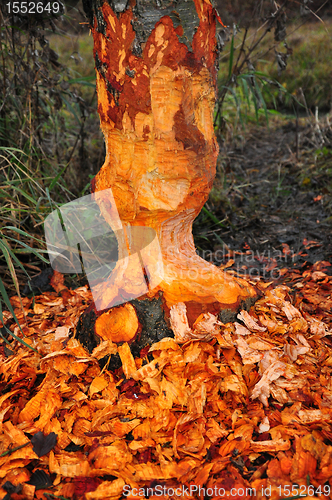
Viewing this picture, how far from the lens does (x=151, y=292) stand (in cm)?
123

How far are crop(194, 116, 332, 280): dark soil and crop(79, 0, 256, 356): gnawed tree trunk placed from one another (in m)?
0.72

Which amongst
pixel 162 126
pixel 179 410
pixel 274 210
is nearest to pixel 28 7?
pixel 162 126

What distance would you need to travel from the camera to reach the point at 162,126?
1.09 meters

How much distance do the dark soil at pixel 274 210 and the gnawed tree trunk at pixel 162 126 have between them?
2.37 ft

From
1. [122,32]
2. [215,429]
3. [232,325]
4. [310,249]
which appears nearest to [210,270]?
[232,325]

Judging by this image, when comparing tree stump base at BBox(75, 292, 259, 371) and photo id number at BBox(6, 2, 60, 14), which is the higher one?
photo id number at BBox(6, 2, 60, 14)

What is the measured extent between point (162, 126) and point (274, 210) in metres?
1.58

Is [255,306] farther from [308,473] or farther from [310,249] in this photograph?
[310,249]

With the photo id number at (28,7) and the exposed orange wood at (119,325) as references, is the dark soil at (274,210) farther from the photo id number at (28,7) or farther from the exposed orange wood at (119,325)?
the photo id number at (28,7)

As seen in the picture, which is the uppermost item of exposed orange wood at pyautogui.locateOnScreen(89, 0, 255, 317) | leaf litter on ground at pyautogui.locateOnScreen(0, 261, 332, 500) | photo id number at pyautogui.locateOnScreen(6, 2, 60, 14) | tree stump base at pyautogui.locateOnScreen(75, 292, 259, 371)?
photo id number at pyautogui.locateOnScreen(6, 2, 60, 14)

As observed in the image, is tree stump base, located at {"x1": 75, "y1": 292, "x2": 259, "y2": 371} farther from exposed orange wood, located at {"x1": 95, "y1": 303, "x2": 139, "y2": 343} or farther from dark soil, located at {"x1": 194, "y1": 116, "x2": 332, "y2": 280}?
dark soil, located at {"x1": 194, "y1": 116, "x2": 332, "y2": 280}

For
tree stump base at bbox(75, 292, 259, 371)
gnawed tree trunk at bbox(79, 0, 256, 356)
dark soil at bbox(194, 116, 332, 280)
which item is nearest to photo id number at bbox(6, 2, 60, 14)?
gnawed tree trunk at bbox(79, 0, 256, 356)

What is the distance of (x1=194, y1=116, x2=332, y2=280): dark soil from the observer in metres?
2.01

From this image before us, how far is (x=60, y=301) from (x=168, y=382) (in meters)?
0.75
